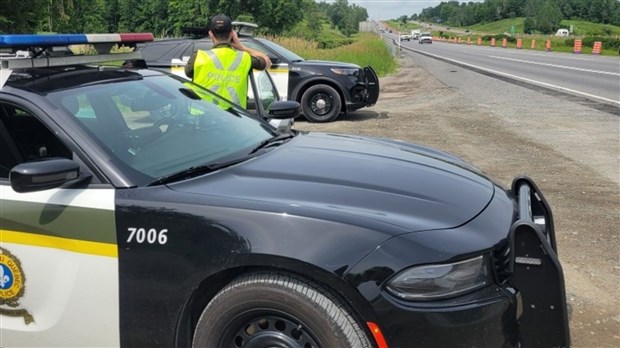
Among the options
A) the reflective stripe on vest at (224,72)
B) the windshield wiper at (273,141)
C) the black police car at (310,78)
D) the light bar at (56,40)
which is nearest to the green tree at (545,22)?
the black police car at (310,78)

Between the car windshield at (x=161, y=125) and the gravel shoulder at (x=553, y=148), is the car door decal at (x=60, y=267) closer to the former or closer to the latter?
the car windshield at (x=161, y=125)

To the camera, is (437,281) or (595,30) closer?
(437,281)

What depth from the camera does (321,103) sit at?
1165cm

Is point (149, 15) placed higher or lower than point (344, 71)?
higher

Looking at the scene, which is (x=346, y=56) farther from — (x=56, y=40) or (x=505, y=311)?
(x=505, y=311)

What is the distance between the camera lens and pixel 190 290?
8.07 feet

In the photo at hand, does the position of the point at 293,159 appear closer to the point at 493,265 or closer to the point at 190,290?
the point at 190,290

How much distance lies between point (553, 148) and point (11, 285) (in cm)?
791

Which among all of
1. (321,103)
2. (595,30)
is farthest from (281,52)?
(595,30)

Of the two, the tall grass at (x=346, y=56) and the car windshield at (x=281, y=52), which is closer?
the car windshield at (x=281, y=52)

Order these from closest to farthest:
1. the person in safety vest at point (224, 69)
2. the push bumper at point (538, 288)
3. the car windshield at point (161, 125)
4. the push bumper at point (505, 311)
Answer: the push bumper at point (505, 311) → the push bumper at point (538, 288) → the car windshield at point (161, 125) → the person in safety vest at point (224, 69)

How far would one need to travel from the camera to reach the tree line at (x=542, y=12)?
122m

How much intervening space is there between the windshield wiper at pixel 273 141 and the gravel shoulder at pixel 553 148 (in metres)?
2.06

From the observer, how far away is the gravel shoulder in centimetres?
409
